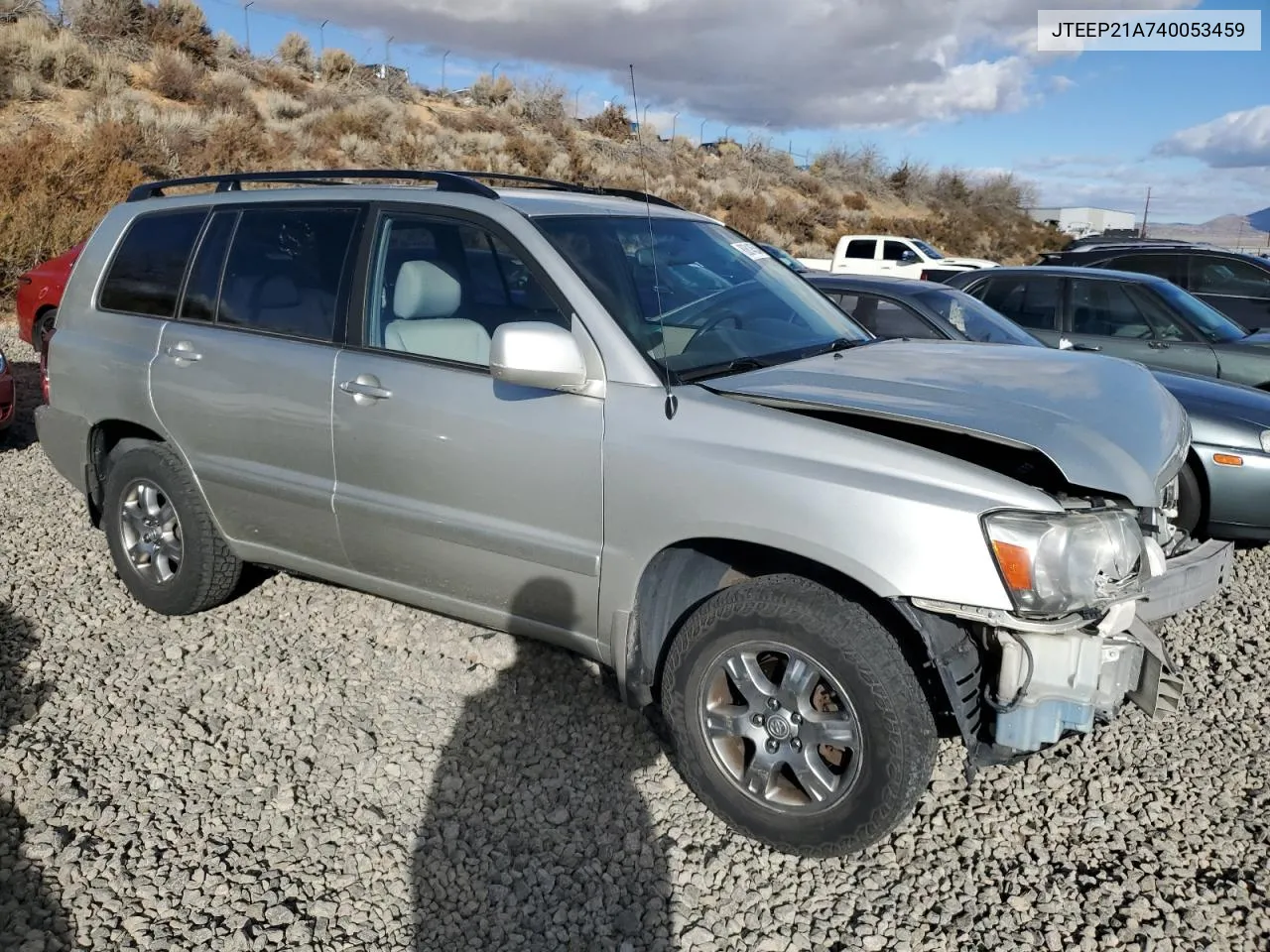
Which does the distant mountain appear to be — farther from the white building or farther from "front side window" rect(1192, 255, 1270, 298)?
"front side window" rect(1192, 255, 1270, 298)

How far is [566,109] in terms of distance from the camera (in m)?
34.9

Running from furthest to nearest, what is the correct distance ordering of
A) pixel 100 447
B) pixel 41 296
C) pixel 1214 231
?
pixel 1214 231 < pixel 41 296 < pixel 100 447

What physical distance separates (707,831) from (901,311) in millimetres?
4357

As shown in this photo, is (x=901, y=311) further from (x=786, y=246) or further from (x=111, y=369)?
(x=786, y=246)

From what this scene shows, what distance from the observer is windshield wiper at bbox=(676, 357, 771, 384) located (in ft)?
10.7

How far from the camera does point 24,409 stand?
28.4 feet

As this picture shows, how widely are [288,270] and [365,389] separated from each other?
2.63ft

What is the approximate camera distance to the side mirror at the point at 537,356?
3061 mm

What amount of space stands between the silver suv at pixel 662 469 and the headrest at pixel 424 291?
1 centimetres

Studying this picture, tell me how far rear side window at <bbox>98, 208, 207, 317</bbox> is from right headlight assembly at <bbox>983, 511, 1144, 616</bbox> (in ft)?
11.8

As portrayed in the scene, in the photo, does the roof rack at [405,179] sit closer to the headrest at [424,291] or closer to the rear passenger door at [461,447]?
the rear passenger door at [461,447]

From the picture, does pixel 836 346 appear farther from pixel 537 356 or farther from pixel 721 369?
pixel 537 356

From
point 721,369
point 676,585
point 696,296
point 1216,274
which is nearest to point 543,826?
point 676,585

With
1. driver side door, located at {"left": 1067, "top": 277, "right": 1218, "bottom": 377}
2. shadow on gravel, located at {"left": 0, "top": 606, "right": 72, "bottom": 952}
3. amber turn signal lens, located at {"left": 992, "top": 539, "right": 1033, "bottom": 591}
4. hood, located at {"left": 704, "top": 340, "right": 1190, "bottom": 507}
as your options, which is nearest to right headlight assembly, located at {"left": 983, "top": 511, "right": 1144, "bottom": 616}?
amber turn signal lens, located at {"left": 992, "top": 539, "right": 1033, "bottom": 591}
